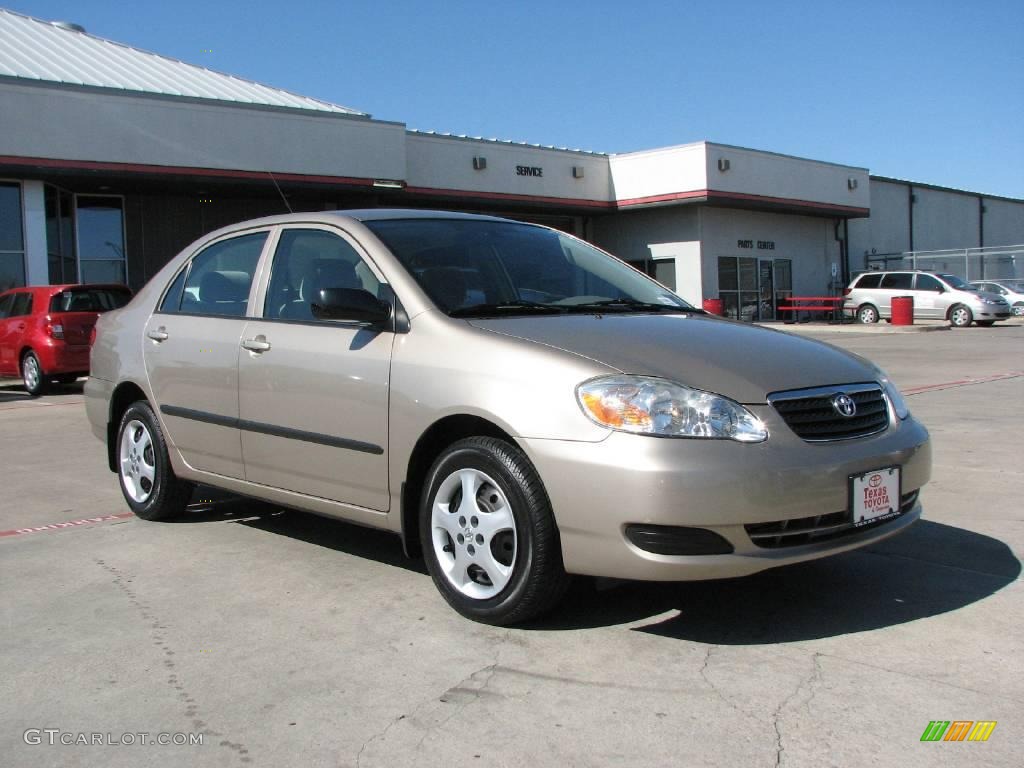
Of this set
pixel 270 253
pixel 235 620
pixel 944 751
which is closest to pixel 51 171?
pixel 270 253

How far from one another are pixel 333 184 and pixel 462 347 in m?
20.7

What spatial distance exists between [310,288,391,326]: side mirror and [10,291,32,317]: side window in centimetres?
1226

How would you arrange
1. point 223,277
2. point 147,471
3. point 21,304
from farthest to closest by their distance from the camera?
1. point 21,304
2. point 147,471
3. point 223,277

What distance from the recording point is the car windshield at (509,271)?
4297mm

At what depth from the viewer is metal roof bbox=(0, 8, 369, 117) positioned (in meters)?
21.4

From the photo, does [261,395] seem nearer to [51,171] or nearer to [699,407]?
[699,407]

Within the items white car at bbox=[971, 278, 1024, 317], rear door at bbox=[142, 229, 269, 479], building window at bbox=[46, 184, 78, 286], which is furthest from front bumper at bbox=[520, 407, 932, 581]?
white car at bbox=[971, 278, 1024, 317]

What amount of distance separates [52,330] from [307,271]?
10859 millimetres

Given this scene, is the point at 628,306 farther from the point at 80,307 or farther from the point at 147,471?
the point at 80,307

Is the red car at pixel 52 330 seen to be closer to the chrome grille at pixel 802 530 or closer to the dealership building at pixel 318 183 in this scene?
the dealership building at pixel 318 183

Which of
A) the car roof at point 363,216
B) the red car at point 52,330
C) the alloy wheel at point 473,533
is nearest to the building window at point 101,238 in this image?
the red car at point 52,330

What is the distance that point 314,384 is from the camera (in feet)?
14.5

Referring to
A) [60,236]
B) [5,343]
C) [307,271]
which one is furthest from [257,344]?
[60,236]

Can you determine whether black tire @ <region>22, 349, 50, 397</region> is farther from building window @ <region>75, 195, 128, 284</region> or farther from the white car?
the white car
